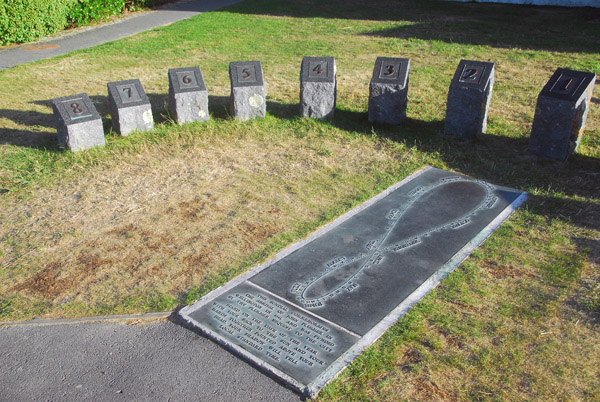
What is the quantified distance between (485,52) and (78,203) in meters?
9.28

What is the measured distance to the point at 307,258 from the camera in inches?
194

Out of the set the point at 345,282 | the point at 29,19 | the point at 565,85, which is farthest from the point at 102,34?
the point at 345,282

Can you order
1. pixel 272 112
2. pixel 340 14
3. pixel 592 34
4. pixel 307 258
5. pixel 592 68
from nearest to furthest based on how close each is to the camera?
pixel 307 258 < pixel 272 112 < pixel 592 68 < pixel 592 34 < pixel 340 14

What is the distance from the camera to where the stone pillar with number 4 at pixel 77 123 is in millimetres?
6910

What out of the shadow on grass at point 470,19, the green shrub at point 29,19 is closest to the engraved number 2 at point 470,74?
the shadow on grass at point 470,19

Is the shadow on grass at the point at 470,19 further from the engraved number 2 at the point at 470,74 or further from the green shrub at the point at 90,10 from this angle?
the engraved number 2 at the point at 470,74

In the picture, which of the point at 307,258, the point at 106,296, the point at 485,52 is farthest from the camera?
the point at 485,52

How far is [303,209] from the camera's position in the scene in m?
5.82

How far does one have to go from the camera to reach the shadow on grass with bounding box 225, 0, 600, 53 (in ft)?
41.9

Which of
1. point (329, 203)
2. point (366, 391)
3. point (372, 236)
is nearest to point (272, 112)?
point (329, 203)

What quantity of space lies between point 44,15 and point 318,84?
869 cm

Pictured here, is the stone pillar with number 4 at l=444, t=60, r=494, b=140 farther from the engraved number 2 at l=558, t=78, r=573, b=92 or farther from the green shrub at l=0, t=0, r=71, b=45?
the green shrub at l=0, t=0, r=71, b=45

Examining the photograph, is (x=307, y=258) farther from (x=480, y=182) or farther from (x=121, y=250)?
(x=480, y=182)

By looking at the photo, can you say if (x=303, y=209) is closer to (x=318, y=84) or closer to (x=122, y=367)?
(x=122, y=367)
